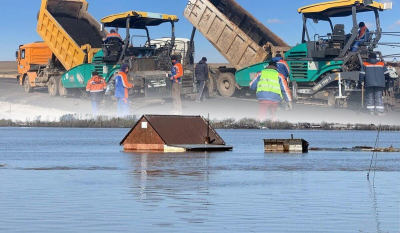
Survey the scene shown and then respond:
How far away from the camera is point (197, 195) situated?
15.1 meters

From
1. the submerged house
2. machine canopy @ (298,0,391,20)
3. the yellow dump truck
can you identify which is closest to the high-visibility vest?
the submerged house

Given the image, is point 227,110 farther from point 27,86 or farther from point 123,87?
point 27,86

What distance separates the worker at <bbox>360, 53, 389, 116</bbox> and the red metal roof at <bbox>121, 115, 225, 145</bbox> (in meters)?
5.56

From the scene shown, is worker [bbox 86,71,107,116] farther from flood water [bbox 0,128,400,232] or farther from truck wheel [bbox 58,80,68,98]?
flood water [bbox 0,128,400,232]

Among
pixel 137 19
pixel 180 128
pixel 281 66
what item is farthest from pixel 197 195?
pixel 137 19

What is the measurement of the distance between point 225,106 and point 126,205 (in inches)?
801

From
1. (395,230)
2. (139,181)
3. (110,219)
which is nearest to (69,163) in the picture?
(139,181)

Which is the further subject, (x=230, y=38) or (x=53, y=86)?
(x=53, y=86)

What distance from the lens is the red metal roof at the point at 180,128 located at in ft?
94.6

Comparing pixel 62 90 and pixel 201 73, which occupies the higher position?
pixel 201 73

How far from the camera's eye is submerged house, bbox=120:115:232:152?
95.1 ft

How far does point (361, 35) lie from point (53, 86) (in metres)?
14.7

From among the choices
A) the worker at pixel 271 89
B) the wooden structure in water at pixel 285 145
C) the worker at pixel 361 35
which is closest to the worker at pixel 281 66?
the worker at pixel 271 89

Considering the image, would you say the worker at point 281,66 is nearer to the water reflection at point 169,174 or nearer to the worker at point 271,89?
the worker at point 271,89
